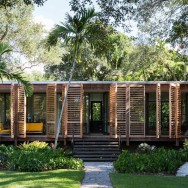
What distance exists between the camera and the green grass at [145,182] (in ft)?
31.9

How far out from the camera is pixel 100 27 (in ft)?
29.2

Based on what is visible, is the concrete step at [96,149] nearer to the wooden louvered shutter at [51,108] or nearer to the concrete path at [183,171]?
the wooden louvered shutter at [51,108]

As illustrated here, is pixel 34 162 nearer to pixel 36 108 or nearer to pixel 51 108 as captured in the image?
pixel 51 108

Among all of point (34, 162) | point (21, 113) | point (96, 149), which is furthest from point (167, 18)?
point (21, 113)

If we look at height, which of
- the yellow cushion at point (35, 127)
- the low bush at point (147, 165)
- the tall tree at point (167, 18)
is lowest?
the low bush at point (147, 165)

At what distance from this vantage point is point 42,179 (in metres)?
10.6

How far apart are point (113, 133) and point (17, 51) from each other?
13.1 metres

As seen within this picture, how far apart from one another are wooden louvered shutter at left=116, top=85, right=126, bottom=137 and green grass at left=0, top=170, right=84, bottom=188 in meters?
7.39

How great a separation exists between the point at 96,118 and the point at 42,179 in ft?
40.2

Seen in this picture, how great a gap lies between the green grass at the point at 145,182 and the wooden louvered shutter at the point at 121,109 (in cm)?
793

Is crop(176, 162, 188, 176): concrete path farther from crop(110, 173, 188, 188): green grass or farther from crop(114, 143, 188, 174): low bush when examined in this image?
crop(110, 173, 188, 188): green grass

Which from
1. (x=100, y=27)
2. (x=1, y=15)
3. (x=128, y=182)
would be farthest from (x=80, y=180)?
(x=1, y=15)

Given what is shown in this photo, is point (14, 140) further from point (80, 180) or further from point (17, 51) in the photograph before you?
point (17, 51)

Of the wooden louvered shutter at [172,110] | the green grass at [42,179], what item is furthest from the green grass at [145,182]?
the wooden louvered shutter at [172,110]
